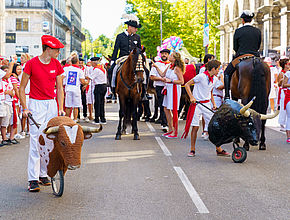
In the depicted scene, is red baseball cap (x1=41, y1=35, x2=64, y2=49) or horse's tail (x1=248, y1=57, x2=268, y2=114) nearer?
red baseball cap (x1=41, y1=35, x2=64, y2=49)

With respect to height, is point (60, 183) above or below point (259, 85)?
below

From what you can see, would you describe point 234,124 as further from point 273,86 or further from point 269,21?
point 269,21

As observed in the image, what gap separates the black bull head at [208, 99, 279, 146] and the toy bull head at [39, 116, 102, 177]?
3868 millimetres

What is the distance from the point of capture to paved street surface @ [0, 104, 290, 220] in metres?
6.80

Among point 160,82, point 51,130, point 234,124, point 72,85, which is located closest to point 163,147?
point 234,124

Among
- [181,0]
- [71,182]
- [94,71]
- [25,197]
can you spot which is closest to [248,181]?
[71,182]

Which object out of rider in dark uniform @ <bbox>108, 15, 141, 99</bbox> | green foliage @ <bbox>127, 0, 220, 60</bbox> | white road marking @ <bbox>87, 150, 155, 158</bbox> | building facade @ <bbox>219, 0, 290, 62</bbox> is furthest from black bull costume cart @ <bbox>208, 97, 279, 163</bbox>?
green foliage @ <bbox>127, 0, 220, 60</bbox>

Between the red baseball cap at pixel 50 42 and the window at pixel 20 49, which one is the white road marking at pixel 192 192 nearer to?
the red baseball cap at pixel 50 42

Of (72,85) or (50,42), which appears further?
(72,85)

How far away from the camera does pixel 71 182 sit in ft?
28.5

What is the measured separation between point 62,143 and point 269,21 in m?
33.3

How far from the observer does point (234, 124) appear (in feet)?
35.1

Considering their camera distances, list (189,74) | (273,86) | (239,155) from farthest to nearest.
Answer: (273,86) → (189,74) → (239,155)

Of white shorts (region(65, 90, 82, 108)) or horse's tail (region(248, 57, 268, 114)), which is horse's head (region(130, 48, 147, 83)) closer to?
horse's tail (region(248, 57, 268, 114))
